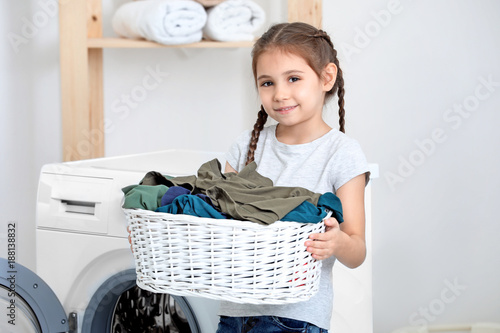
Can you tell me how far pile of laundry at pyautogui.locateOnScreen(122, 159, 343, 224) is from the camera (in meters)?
0.89

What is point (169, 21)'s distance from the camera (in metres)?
1.86

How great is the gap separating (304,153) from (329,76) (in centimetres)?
15

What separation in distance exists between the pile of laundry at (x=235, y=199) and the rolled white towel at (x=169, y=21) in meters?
0.94

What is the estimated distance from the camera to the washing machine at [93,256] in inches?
55.2

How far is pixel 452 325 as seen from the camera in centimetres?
186

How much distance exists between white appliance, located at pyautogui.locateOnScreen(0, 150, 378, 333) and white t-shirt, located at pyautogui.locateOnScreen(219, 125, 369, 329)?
0.29m

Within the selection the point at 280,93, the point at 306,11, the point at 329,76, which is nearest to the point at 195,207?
the point at 280,93

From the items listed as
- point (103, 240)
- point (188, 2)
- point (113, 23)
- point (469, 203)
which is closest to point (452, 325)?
point (469, 203)

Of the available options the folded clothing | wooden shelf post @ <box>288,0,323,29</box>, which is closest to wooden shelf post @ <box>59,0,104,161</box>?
the folded clothing

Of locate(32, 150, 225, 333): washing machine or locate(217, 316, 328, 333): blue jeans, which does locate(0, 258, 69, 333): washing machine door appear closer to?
locate(32, 150, 225, 333): washing machine

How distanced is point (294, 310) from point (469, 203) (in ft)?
3.71

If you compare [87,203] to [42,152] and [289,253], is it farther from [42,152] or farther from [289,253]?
[42,152]

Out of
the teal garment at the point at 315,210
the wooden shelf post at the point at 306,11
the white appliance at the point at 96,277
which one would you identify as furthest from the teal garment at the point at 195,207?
the wooden shelf post at the point at 306,11

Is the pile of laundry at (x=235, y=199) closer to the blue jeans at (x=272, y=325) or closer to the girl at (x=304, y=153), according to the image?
the girl at (x=304, y=153)
